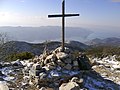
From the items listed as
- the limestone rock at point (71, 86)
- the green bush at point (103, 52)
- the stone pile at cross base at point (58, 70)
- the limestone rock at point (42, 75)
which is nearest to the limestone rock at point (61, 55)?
the stone pile at cross base at point (58, 70)

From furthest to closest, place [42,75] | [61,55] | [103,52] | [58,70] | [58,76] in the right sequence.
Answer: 1. [103,52]
2. [61,55]
3. [58,70]
4. [58,76]
5. [42,75]

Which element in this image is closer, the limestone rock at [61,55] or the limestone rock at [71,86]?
the limestone rock at [71,86]

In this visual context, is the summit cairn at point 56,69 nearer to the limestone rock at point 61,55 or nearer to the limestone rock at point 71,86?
the limestone rock at point 61,55

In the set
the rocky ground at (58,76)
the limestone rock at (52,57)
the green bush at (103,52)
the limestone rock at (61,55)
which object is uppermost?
the limestone rock at (61,55)

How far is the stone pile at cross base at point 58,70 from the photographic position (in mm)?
12992

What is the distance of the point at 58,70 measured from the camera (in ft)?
45.8

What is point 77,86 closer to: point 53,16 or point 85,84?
point 85,84

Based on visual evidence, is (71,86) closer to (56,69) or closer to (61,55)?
(56,69)

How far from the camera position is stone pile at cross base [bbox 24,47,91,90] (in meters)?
13.0

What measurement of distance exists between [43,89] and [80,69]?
390 cm

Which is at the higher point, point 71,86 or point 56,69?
point 56,69

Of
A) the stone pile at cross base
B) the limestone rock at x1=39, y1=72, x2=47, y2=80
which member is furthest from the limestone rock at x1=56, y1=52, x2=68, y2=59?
the limestone rock at x1=39, y1=72, x2=47, y2=80

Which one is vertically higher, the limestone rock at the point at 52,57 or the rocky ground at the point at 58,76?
the limestone rock at the point at 52,57

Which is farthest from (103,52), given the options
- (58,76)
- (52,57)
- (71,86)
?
(71,86)
